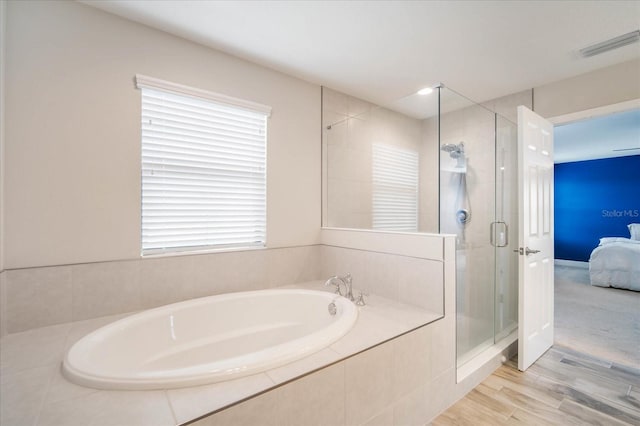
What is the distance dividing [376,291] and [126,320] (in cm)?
170

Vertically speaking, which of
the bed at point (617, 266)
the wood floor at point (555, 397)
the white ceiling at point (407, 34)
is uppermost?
the white ceiling at point (407, 34)

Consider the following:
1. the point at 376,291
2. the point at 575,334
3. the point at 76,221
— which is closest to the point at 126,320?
the point at 76,221

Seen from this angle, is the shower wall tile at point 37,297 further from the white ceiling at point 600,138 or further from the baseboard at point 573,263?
the baseboard at point 573,263

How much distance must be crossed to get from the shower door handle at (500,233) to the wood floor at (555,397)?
98 centimetres

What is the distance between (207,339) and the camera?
1.96 m

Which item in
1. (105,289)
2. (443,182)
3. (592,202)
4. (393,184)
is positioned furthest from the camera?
(592,202)

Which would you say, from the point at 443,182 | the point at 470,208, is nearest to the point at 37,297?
the point at 443,182

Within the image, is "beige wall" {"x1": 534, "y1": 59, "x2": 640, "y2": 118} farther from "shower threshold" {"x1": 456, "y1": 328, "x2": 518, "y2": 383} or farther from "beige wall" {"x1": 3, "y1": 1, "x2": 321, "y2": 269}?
"beige wall" {"x1": 3, "y1": 1, "x2": 321, "y2": 269}

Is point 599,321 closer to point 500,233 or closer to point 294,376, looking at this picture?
point 500,233

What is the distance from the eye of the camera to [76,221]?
1728 millimetres

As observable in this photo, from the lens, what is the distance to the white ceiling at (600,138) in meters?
3.93

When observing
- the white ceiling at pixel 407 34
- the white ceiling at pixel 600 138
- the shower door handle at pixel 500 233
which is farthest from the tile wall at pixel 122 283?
the white ceiling at pixel 600 138

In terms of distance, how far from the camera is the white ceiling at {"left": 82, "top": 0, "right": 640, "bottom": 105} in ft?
5.68

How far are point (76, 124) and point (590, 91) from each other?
12.9ft
